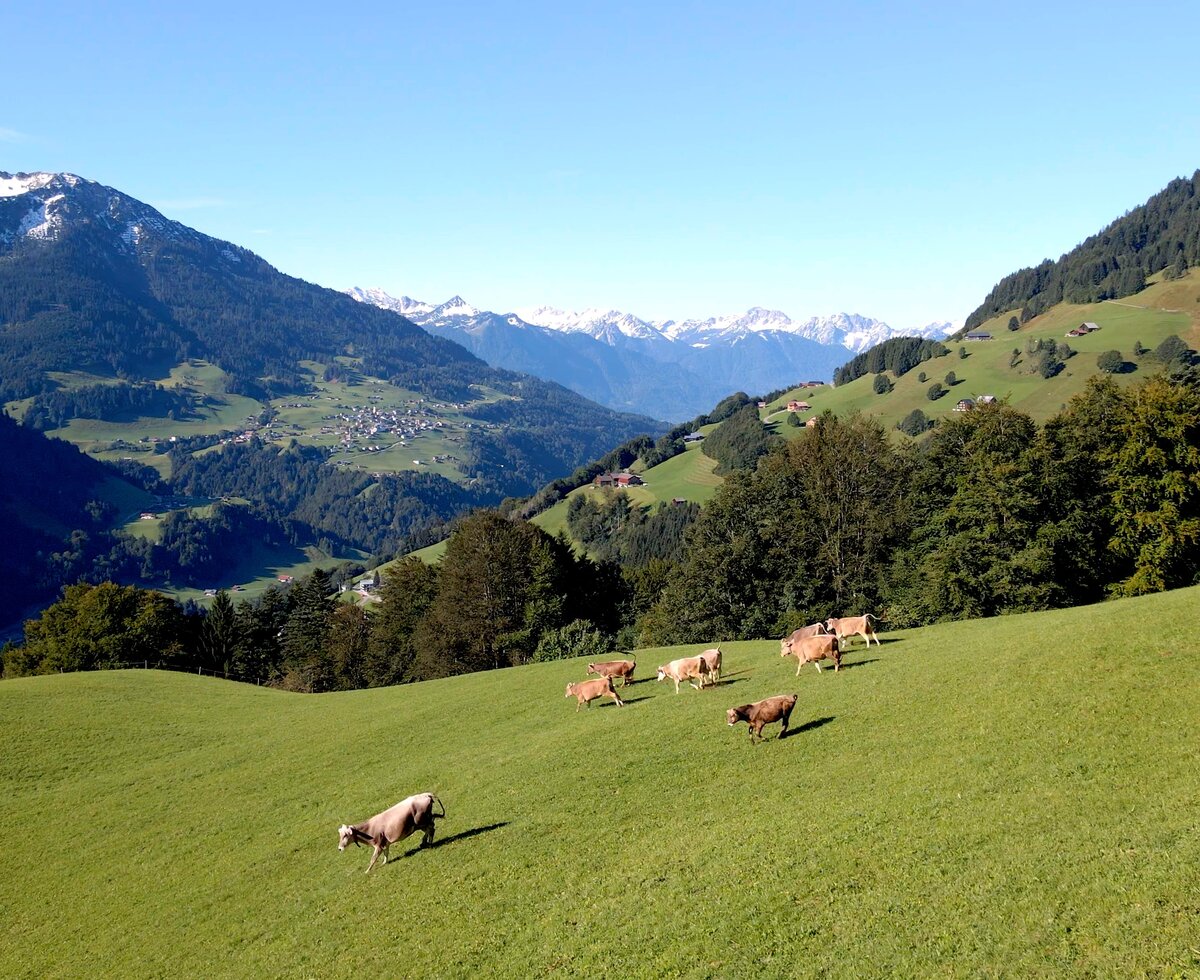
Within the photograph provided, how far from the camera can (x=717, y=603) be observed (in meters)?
64.3

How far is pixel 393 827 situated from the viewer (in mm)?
20750

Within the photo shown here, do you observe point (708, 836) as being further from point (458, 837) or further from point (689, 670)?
point (689, 670)

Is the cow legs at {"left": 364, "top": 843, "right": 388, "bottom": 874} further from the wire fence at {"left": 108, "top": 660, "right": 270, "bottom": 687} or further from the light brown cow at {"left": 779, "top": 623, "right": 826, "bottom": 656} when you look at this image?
the wire fence at {"left": 108, "top": 660, "right": 270, "bottom": 687}

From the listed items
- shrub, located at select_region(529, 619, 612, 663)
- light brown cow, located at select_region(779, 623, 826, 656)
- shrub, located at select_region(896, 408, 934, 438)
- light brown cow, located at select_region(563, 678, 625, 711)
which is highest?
shrub, located at select_region(896, 408, 934, 438)

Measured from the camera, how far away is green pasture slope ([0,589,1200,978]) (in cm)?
1270

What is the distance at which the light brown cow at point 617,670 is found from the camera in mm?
34250

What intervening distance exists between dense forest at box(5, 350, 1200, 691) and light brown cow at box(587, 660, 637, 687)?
23747 mm

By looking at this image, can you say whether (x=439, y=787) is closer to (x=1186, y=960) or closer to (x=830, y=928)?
(x=830, y=928)

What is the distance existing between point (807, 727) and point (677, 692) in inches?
314

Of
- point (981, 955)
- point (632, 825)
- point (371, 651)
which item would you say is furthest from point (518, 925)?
point (371, 651)

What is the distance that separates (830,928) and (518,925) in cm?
651

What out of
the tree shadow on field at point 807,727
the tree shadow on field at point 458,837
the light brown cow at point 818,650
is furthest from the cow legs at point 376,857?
the light brown cow at point 818,650

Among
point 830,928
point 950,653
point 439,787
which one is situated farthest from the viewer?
point 950,653

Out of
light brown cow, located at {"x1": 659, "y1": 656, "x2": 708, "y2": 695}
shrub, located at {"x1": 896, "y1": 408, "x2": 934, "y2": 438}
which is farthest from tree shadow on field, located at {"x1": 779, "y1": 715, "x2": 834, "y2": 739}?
shrub, located at {"x1": 896, "y1": 408, "x2": 934, "y2": 438}
